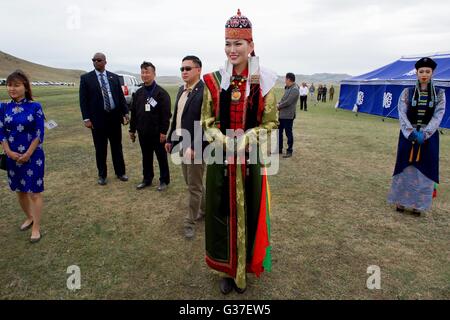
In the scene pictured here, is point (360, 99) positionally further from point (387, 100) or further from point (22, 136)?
point (22, 136)

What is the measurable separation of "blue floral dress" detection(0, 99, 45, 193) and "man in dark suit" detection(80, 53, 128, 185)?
68.5 inches

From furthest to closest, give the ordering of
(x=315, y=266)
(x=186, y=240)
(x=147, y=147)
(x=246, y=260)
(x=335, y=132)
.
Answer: (x=335, y=132), (x=147, y=147), (x=186, y=240), (x=315, y=266), (x=246, y=260)

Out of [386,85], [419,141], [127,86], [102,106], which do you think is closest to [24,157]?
[102,106]

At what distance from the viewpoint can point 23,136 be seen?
11.1 ft

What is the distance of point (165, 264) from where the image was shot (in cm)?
319

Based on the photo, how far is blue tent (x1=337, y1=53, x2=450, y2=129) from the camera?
13.3m

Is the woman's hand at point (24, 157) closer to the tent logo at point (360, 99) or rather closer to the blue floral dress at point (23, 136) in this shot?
the blue floral dress at point (23, 136)

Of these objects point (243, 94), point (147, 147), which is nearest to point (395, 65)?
point (147, 147)

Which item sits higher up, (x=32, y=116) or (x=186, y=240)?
(x=32, y=116)

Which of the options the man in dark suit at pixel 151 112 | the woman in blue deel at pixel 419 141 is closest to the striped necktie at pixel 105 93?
the man in dark suit at pixel 151 112

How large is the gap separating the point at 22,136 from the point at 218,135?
7.71 ft

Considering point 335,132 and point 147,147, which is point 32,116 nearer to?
point 147,147

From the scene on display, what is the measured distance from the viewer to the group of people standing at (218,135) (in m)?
2.59

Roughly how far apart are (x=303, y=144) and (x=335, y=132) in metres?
2.75
